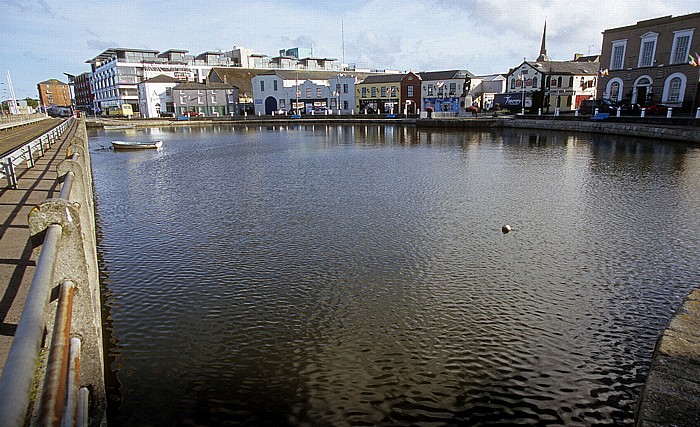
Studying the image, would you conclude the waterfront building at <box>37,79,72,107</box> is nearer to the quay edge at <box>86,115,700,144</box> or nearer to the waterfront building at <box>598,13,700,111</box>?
the quay edge at <box>86,115,700,144</box>

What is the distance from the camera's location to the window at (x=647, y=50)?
43812 millimetres

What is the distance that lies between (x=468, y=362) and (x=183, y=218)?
33.7ft

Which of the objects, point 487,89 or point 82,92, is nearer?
point 487,89

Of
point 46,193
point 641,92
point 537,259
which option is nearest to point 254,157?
point 46,193

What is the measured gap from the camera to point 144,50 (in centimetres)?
9938

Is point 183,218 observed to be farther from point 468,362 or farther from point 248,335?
point 468,362

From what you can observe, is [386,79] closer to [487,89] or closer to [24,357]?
Result: [487,89]

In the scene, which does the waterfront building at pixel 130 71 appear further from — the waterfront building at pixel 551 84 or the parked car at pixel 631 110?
the parked car at pixel 631 110

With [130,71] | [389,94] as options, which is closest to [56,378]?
[389,94]

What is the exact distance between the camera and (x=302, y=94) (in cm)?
8319

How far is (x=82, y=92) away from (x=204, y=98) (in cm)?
6567

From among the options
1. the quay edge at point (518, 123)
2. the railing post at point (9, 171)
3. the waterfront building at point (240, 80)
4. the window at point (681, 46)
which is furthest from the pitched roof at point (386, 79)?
the railing post at point (9, 171)

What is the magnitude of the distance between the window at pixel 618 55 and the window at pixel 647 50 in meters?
1.93

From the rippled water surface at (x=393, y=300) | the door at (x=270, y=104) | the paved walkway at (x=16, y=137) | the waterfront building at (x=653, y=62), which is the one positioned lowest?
the rippled water surface at (x=393, y=300)
